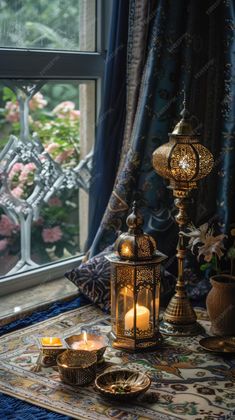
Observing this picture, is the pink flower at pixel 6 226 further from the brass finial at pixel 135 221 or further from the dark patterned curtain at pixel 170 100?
the brass finial at pixel 135 221

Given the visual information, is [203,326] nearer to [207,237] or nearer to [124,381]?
[207,237]

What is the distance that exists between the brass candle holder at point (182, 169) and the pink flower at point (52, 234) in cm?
63

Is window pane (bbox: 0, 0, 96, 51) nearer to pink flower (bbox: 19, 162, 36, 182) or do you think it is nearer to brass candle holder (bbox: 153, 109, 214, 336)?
pink flower (bbox: 19, 162, 36, 182)

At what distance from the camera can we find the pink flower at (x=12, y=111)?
246 cm

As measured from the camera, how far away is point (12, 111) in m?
2.48

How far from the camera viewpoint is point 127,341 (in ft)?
6.64

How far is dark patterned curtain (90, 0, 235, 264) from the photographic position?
2439mm

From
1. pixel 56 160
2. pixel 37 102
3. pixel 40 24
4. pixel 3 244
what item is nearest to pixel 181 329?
pixel 3 244

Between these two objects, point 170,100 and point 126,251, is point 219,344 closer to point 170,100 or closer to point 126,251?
point 126,251

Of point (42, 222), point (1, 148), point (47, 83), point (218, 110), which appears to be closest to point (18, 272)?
point (42, 222)

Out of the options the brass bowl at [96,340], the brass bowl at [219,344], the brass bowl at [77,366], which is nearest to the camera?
the brass bowl at [77,366]

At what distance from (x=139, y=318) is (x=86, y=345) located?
17cm

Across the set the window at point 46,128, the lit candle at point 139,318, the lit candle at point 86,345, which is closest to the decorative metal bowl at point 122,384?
the lit candle at point 86,345

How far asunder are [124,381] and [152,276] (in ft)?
1.11
